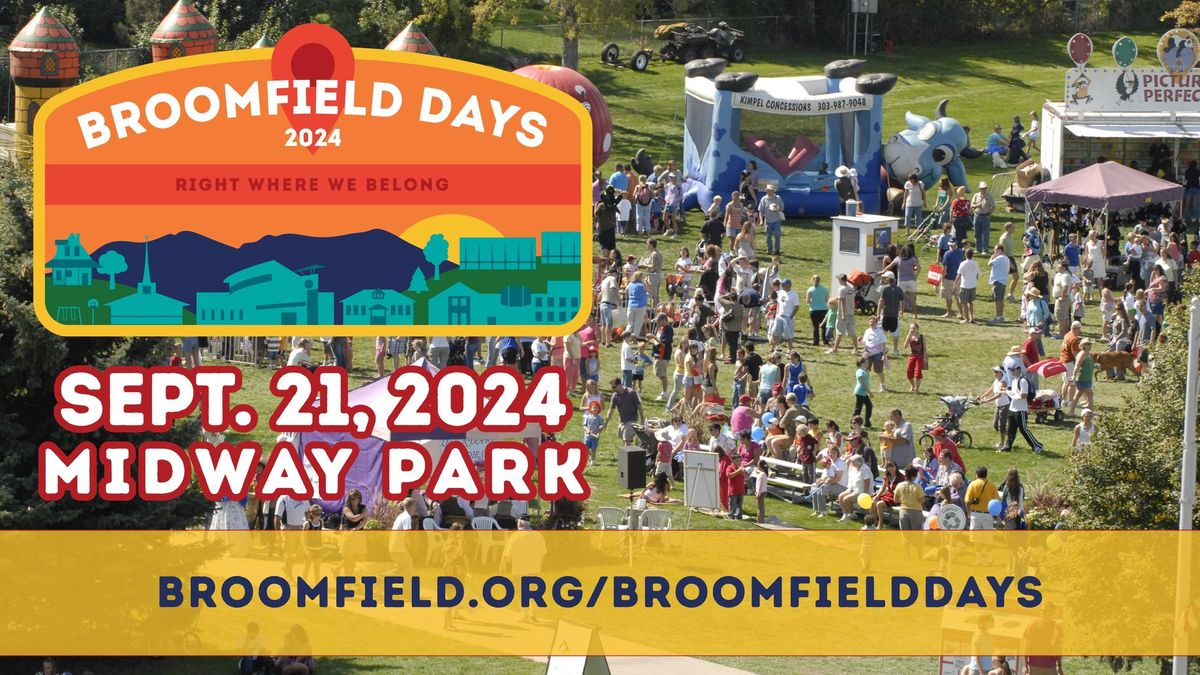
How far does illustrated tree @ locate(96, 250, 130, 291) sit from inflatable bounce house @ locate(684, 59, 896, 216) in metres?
21.3

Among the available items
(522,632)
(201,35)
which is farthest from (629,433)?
(201,35)

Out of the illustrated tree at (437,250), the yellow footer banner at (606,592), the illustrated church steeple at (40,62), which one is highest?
the illustrated church steeple at (40,62)

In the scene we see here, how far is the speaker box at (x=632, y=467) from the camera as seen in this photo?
23531mm

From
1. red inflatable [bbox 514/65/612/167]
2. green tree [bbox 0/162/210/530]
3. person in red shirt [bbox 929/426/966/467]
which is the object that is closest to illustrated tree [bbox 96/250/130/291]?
green tree [bbox 0/162/210/530]

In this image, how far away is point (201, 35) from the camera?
106ft

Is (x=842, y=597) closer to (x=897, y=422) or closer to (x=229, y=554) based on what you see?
(x=897, y=422)

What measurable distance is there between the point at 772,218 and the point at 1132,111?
8.83 meters

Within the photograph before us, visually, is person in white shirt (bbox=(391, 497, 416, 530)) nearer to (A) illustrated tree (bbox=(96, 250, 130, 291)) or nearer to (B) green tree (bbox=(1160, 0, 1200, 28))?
(A) illustrated tree (bbox=(96, 250, 130, 291))

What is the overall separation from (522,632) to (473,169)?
17.6 ft

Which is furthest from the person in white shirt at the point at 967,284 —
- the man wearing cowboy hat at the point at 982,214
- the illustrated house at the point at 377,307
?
the illustrated house at the point at 377,307

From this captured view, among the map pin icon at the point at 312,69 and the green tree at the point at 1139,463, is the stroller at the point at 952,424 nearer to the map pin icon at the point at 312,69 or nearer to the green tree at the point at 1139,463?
the green tree at the point at 1139,463

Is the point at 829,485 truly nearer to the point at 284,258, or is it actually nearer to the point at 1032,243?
the point at 284,258

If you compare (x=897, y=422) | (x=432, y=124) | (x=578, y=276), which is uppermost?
(x=432, y=124)

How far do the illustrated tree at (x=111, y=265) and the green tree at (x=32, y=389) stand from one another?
1.66 meters
